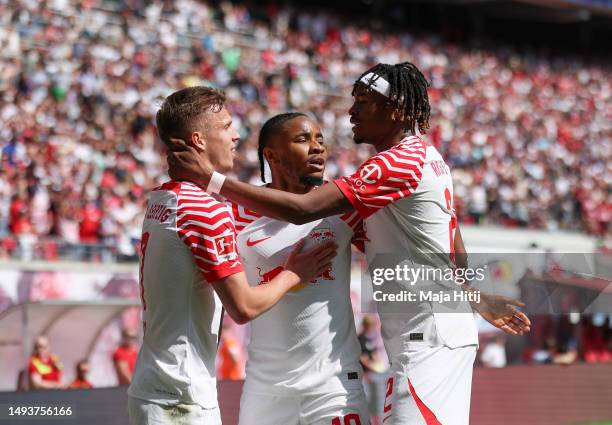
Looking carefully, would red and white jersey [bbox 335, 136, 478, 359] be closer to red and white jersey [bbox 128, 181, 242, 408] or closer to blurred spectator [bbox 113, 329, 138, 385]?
red and white jersey [bbox 128, 181, 242, 408]

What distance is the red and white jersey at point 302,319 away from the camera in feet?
12.9

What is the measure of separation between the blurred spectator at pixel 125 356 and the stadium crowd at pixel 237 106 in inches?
147

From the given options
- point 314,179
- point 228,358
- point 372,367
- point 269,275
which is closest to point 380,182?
point 314,179

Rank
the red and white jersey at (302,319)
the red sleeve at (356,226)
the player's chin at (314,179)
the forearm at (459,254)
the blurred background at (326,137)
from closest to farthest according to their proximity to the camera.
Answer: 1. the red and white jersey at (302,319)
2. the red sleeve at (356,226)
3. the player's chin at (314,179)
4. the forearm at (459,254)
5. the blurred background at (326,137)

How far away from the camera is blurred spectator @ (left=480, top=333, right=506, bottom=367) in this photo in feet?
28.1

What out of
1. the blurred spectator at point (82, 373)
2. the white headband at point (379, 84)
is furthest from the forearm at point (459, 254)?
the blurred spectator at point (82, 373)

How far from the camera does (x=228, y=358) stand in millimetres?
Result: 8617

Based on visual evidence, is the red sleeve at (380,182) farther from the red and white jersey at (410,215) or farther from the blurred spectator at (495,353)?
the blurred spectator at (495,353)

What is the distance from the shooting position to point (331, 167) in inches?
695

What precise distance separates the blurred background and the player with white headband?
61 centimetres

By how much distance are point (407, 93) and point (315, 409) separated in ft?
4.43

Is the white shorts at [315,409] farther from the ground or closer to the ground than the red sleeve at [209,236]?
closer to the ground

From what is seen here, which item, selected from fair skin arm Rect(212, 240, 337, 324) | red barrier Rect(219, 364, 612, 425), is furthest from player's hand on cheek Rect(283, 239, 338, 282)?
red barrier Rect(219, 364, 612, 425)

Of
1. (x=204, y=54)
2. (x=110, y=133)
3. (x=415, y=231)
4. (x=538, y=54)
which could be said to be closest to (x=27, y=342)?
(x=415, y=231)
